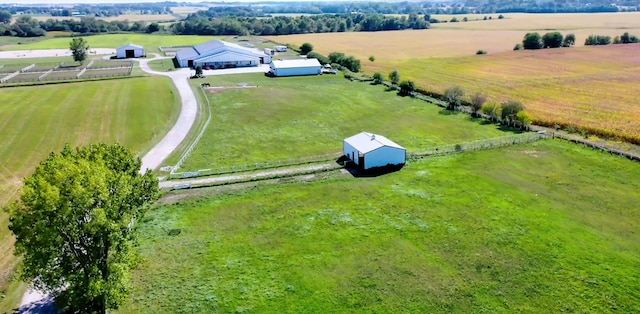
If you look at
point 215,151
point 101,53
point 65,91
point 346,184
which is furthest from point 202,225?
point 101,53

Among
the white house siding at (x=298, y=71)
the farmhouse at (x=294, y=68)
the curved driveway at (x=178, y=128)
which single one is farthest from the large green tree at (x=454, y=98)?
the curved driveway at (x=178, y=128)

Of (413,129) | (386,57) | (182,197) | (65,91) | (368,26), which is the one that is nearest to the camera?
(182,197)

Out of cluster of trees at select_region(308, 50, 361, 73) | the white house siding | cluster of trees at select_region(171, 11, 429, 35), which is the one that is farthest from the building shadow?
cluster of trees at select_region(171, 11, 429, 35)

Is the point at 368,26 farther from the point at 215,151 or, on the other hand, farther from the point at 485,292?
the point at 485,292

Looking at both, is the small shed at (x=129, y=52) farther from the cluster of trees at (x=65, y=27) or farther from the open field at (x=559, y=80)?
the cluster of trees at (x=65, y=27)

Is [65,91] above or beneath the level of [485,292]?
above

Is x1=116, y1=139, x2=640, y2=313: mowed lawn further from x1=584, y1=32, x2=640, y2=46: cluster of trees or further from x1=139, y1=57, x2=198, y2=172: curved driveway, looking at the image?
x1=584, y1=32, x2=640, y2=46: cluster of trees

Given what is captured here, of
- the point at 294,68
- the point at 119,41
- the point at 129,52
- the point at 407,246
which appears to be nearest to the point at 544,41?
the point at 294,68
